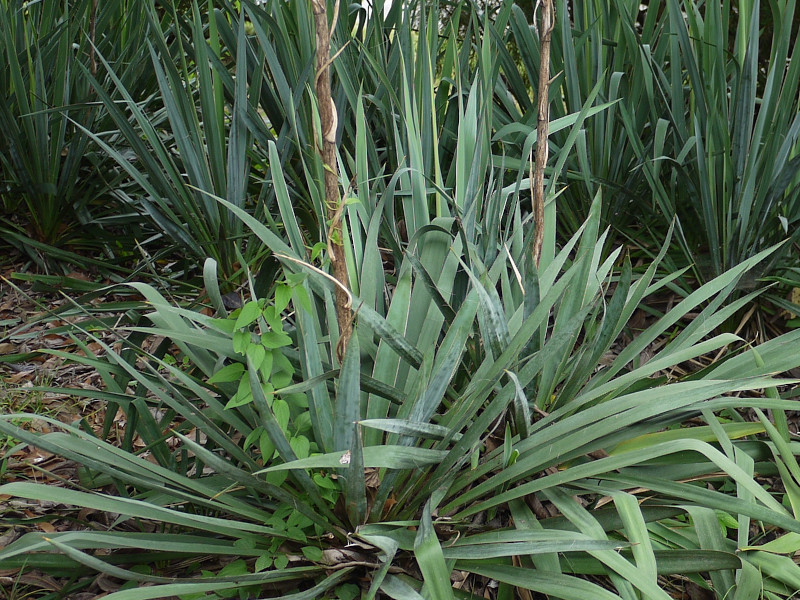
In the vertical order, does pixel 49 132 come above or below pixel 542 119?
below

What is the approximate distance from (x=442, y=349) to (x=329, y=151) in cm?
40

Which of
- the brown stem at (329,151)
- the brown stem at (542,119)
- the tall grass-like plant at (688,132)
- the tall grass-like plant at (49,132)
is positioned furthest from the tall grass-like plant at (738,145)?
the tall grass-like plant at (49,132)

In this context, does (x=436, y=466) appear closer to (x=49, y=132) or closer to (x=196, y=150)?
(x=196, y=150)

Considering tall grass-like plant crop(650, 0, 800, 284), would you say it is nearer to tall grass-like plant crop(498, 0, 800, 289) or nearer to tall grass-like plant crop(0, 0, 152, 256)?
tall grass-like plant crop(498, 0, 800, 289)

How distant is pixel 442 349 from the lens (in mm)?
1326

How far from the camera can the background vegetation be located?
118 centimetres

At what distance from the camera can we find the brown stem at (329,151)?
1.09 m

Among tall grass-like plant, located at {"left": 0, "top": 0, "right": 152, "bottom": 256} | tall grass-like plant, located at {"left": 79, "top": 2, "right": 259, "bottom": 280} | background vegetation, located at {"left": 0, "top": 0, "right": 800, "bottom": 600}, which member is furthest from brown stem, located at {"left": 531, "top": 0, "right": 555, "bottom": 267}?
tall grass-like plant, located at {"left": 0, "top": 0, "right": 152, "bottom": 256}

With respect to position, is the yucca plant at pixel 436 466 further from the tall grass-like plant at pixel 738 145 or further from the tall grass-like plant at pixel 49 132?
the tall grass-like plant at pixel 49 132

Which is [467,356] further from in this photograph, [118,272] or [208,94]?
[118,272]

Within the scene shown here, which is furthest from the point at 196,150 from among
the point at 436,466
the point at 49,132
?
the point at 436,466

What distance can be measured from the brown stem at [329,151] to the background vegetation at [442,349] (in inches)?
1.3

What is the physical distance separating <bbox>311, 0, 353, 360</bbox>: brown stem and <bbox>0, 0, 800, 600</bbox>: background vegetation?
3 cm

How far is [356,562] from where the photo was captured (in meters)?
→ 1.20
